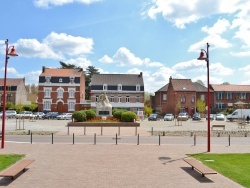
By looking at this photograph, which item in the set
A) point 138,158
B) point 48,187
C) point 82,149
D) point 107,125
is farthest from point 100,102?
point 48,187

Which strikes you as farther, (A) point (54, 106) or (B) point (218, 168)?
(A) point (54, 106)

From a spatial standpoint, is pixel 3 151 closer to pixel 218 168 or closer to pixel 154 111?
pixel 218 168

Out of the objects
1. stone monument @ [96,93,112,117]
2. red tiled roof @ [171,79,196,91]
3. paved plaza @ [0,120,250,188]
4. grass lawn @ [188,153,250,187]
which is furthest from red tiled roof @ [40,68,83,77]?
grass lawn @ [188,153,250,187]

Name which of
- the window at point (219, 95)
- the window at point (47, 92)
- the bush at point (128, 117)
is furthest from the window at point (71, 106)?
the window at point (219, 95)

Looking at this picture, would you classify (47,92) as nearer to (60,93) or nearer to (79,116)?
(60,93)

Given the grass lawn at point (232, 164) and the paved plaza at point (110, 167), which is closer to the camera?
the paved plaza at point (110, 167)

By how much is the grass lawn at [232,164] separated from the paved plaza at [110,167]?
0.50m

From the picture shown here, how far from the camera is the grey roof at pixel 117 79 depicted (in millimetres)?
76375

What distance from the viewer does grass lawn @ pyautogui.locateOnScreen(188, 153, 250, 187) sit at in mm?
12219

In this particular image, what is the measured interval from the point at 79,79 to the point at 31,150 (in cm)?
5658

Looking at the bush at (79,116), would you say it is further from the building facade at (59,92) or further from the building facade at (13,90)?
the building facade at (13,90)

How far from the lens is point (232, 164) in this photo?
1479cm

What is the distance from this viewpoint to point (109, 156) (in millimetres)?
16859

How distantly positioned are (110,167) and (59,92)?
61961mm
